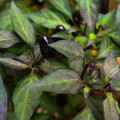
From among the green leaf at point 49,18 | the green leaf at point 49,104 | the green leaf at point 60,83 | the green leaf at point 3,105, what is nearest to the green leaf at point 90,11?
the green leaf at point 49,18

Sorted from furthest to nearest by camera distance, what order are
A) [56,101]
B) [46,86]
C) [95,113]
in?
[56,101]
[95,113]
[46,86]

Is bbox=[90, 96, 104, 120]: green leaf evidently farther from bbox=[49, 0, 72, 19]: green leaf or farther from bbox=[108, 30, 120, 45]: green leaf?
bbox=[49, 0, 72, 19]: green leaf

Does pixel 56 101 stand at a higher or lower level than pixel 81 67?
lower

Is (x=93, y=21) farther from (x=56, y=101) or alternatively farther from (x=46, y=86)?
(x=56, y=101)

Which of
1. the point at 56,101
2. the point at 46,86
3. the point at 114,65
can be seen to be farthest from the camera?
the point at 56,101

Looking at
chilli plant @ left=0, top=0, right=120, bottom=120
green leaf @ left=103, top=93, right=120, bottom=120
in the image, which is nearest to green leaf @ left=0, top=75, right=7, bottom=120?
chilli plant @ left=0, top=0, right=120, bottom=120

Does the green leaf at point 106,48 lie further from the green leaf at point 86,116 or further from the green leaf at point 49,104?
the green leaf at point 49,104

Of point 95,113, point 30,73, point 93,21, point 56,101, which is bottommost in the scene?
point 56,101

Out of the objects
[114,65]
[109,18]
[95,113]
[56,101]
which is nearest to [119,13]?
[109,18]
